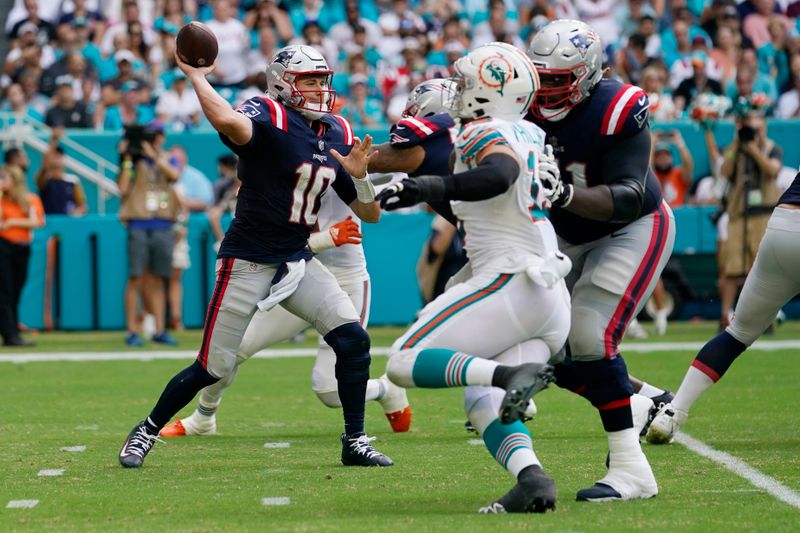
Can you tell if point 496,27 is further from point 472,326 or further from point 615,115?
point 472,326

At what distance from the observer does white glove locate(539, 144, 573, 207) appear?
4.42 meters

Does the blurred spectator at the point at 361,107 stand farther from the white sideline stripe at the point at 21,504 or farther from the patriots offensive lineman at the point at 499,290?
the patriots offensive lineman at the point at 499,290

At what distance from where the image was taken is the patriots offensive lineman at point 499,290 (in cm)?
439

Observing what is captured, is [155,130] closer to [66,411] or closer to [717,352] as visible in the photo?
[66,411]

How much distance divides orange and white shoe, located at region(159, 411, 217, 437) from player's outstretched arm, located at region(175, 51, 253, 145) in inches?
76.3

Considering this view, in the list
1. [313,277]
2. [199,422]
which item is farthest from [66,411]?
[313,277]

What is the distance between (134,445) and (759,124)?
7.79m

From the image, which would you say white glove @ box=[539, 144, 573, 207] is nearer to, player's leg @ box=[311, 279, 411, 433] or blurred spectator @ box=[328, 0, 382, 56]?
player's leg @ box=[311, 279, 411, 433]

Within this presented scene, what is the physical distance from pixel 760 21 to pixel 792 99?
5.68 ft

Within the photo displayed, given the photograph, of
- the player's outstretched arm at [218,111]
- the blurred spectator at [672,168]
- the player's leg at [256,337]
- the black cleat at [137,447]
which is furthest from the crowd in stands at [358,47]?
the player's outstretched arm at [218,111]

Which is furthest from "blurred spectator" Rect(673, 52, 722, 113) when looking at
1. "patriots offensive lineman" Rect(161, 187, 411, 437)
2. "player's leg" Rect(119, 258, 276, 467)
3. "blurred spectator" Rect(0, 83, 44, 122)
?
"player's leg" Rect(119, 258, 276, 467)

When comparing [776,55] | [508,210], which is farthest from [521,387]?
[776,55]

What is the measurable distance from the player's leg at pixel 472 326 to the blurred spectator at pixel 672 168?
9563 millimetres

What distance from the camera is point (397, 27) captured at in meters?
17.1
